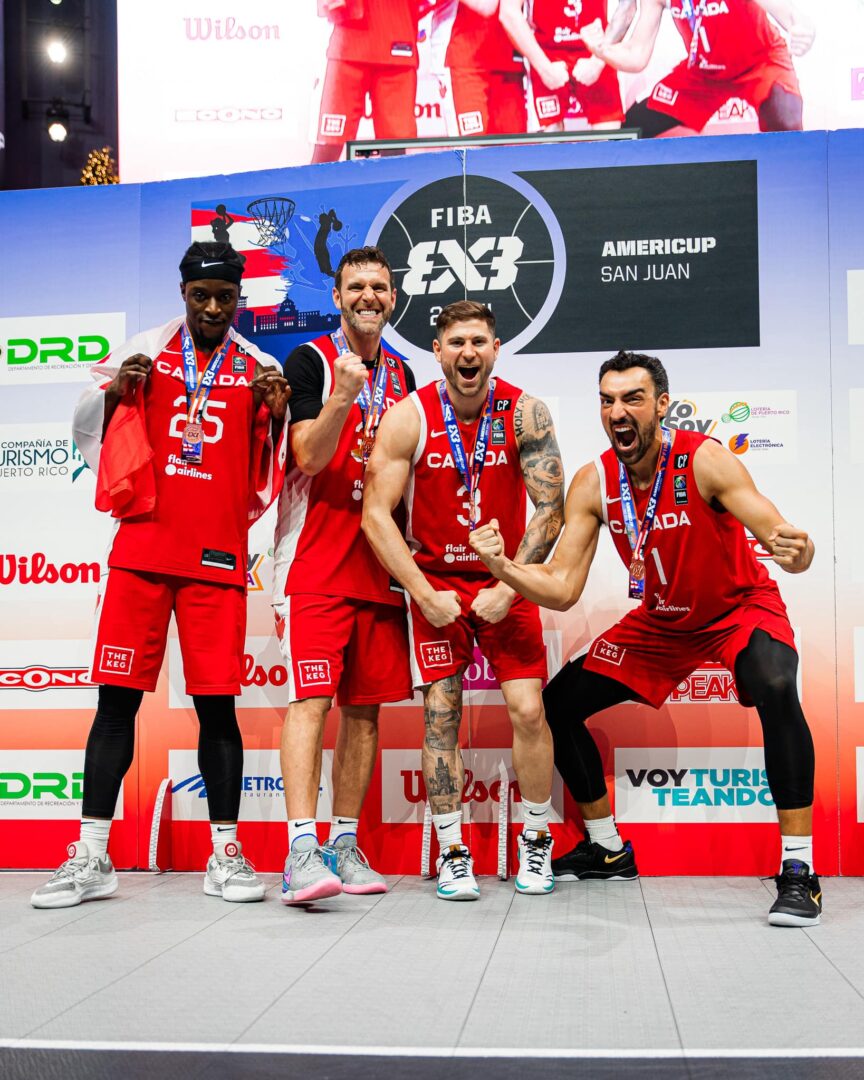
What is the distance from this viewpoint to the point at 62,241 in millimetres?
4121

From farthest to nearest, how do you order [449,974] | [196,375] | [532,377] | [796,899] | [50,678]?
[50,678]
[532,377]
[196,375]
[796,899]
[449,974]

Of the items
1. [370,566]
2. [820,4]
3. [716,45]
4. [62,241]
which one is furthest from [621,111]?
[370,566]

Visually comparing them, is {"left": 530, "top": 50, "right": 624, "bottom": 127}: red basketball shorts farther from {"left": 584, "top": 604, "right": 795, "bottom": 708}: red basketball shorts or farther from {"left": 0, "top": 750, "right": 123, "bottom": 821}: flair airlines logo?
{"left": 0, "top": 750, "right": 123, "bottom": 821}: flair airlines logo

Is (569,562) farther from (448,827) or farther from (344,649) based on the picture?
(448,827)

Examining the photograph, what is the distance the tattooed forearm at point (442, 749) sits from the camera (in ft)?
11.4

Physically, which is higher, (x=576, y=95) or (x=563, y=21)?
(x=563, y=21)

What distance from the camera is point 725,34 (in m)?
6.44

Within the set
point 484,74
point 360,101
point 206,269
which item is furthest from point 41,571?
point 484,74

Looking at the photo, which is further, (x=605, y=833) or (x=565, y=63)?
(x=565, y=63)

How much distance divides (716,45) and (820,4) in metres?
0.59

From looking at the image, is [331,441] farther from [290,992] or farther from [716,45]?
[716,45]

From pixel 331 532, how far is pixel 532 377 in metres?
0.93

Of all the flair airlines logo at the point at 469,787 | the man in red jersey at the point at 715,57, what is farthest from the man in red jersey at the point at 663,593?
the man in red jersey at the point at 715,57

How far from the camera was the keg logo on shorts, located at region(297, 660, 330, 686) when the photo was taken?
3.41 metres
